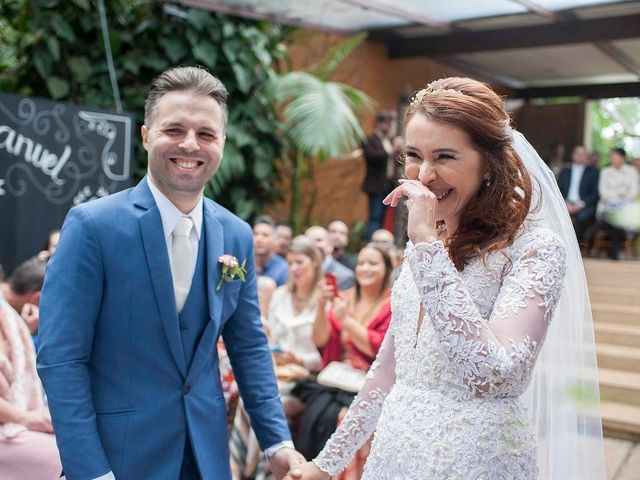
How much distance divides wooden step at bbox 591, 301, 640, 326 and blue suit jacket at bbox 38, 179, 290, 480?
5.62m

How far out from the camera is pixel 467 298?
5.82ft

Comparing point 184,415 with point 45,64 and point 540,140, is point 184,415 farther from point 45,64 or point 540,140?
point 540,140

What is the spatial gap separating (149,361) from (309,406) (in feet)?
8.41

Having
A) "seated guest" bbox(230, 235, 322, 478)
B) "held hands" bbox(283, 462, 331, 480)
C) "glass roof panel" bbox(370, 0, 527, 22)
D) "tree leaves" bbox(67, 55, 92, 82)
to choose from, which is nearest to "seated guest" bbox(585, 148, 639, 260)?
"glass roof panel" bbox(370, 0, 527, 22)

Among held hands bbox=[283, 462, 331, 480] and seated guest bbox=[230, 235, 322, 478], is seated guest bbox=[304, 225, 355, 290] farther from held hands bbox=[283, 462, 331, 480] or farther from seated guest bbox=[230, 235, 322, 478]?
held hands bbox=[283, 462, 331, 480]

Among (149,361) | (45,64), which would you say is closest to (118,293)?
(149,361)

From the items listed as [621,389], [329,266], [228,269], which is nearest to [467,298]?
[228,269]

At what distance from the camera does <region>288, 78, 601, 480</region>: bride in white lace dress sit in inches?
70.1

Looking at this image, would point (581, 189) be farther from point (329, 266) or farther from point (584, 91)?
point (329, 266)

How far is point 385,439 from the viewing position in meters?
2.04

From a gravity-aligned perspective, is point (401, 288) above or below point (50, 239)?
above

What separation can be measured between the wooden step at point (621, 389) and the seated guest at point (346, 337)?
2.04 m

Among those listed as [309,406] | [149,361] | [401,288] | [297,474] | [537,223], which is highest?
[537,223]

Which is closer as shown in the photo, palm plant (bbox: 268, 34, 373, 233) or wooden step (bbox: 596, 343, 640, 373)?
wooden step (bbox: 596, 343, 640, 373)
